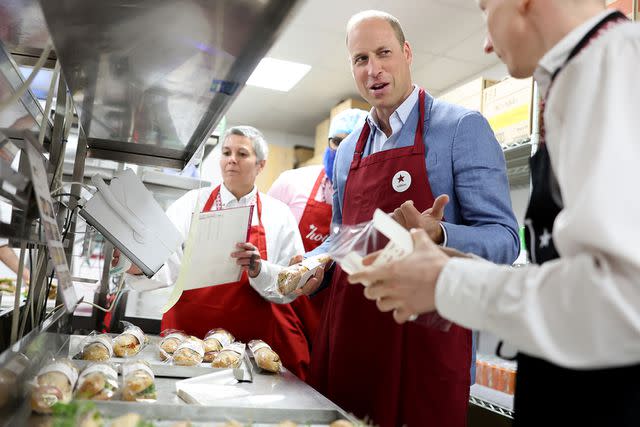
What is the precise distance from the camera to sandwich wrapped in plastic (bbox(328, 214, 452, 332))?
2.80 feet

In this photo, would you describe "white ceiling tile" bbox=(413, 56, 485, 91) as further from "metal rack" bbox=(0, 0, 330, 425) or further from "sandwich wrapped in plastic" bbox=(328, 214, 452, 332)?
"sandwich wrapped in plastic" bbox=(328, 214, 452, 332)

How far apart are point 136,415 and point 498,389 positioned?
6.60 ft

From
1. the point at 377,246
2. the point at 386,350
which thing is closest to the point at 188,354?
the point at 386,350

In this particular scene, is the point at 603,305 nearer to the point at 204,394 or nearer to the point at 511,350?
the point at 511,350

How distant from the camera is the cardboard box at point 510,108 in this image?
269 centimetres

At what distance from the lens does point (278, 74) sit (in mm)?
5273

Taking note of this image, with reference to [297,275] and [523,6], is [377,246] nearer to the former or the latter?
[297,275]

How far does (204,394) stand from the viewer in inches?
45.2

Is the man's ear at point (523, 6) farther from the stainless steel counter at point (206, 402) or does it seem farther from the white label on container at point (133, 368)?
the white label on container at point (133, 368)

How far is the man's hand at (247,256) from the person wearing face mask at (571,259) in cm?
111

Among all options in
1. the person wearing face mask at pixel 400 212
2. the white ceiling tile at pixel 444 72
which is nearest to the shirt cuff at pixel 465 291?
the person wearing face mask at pixel 400 212

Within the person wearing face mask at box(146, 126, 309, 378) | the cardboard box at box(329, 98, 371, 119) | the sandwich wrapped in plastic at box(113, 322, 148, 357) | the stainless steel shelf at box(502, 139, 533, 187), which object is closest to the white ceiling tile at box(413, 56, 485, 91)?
the cardboard box at box(329, 98, 371, 119)

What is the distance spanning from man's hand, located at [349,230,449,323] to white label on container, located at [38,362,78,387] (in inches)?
24.4

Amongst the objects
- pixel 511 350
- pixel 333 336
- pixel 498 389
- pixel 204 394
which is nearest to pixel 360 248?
pixel 511 350
